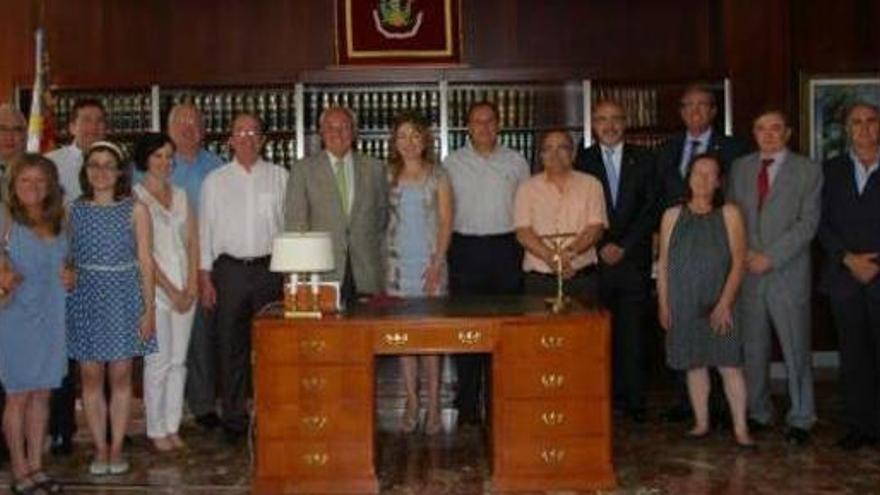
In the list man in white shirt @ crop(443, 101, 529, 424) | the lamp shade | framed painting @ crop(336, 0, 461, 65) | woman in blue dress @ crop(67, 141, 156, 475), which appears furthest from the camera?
framed painting @ crop(336, 0, 461, 65)

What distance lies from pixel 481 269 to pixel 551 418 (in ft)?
4.89

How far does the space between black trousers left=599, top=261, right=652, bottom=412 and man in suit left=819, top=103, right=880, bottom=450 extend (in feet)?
3.48

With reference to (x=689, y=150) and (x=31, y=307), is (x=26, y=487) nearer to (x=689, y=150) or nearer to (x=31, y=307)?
(x=31, y=307)

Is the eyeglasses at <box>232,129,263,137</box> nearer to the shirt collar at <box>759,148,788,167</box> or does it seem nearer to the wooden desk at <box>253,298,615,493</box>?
the wooden desk at <box>253,298,615,493</box>

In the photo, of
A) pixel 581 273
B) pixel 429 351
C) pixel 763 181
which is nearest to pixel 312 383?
pixel 429 351

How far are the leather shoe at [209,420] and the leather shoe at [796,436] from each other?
308 centimetres

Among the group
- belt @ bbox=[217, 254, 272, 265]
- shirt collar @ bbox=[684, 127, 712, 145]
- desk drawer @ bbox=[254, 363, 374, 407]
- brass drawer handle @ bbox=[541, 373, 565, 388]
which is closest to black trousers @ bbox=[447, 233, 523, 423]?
belt @ bbox=[217, 254, 272, 265]

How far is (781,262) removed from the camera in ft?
19.5

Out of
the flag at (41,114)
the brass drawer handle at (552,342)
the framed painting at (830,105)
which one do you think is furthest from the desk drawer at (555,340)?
the framed painting at (830,105)

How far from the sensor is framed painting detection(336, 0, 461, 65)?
27.0ft

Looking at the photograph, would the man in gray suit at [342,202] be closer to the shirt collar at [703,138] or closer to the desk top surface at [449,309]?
the desk top surface at [449,309]

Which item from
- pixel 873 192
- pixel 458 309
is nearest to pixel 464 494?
pixel 458 309

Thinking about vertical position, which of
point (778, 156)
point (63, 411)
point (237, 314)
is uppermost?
point (778, 156)

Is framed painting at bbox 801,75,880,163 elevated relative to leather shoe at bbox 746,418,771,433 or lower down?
elevated
